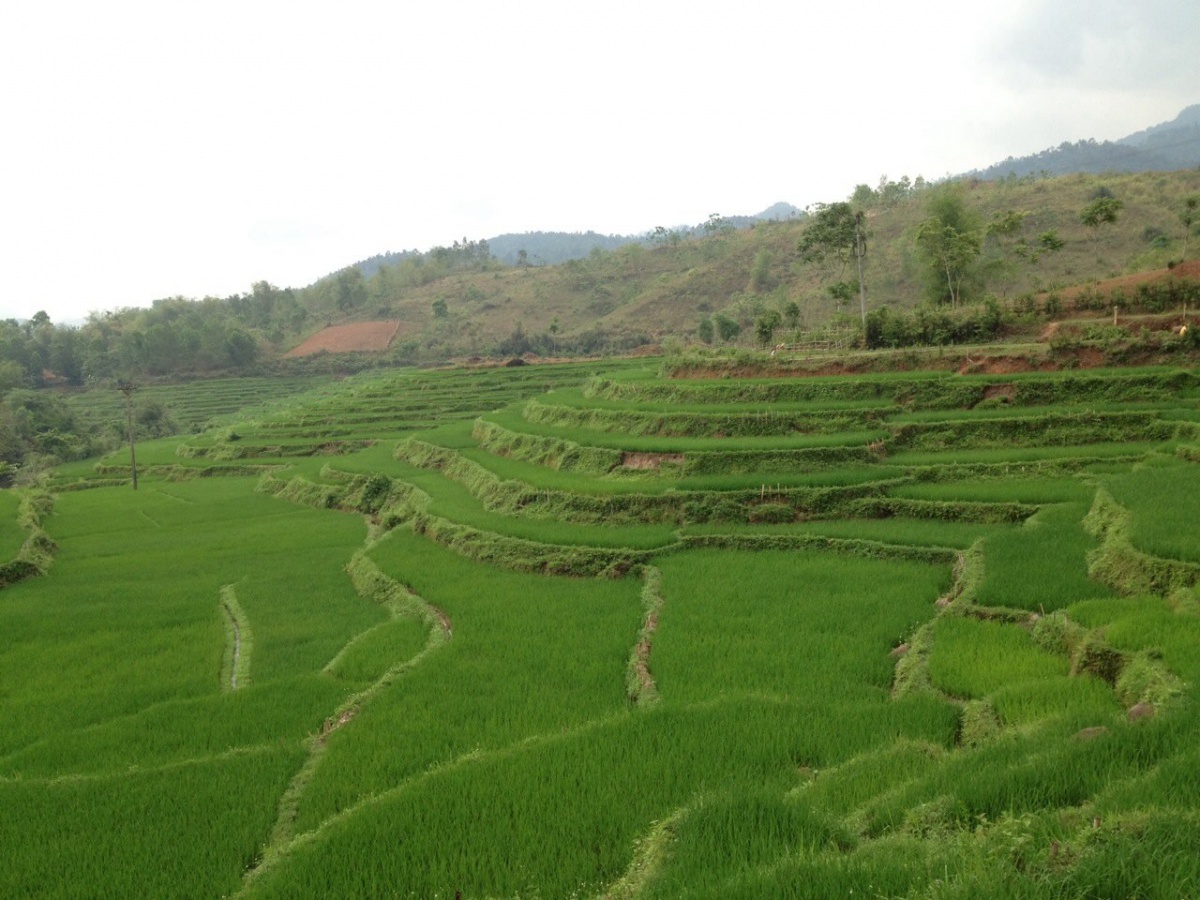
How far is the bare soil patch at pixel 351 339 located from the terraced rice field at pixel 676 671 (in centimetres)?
5681

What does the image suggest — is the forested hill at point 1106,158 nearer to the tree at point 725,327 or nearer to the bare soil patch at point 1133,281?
the tree at point 725,327

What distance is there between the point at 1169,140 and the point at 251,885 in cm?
24529

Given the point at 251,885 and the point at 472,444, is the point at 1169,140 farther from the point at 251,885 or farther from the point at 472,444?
the point at 251,885

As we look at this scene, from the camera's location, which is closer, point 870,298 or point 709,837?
point 709,837

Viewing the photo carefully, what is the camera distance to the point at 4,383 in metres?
50.5

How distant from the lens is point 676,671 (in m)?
8.61

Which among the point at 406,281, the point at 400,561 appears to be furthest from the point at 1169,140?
the point at 400,561

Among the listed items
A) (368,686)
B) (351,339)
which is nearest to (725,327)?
(368,686)

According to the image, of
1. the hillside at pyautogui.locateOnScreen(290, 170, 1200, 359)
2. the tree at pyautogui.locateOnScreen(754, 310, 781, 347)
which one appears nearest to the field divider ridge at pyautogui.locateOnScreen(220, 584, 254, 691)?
the tree at pyautogui.locateOnScreen(754, 310, 781, 347)

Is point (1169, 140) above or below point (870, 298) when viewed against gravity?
above

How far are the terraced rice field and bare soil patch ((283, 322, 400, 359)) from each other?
56.8 metres

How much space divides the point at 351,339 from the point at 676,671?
244 feet

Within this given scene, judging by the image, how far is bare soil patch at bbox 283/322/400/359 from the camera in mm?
73875

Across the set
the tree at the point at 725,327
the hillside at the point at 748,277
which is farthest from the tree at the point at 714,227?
the tree at the point at 725,327
